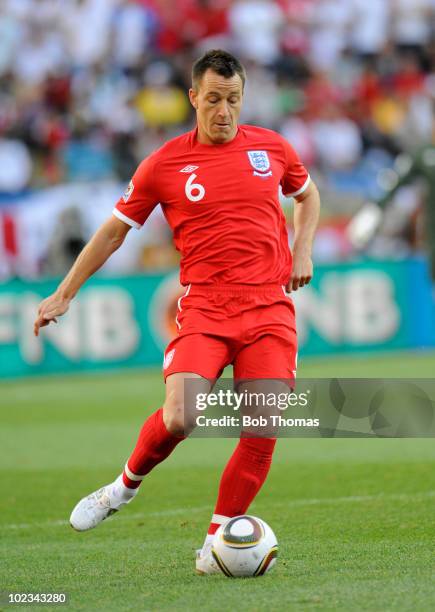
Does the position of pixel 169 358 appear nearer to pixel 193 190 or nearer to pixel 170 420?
pixel 170 420

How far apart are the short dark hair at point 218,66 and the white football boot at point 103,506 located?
1974 millimetres

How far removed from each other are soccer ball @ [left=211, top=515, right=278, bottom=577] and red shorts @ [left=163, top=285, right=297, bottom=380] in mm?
697

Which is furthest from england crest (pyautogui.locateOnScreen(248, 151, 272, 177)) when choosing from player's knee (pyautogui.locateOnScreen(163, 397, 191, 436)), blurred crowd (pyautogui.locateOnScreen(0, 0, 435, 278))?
blurred crowd (pyautogui.locateOnScreen(0, 0, 435, 278))

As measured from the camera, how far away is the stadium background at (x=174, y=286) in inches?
244

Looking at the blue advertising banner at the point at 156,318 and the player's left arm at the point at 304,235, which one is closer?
the player's left arm at the point at 304,235

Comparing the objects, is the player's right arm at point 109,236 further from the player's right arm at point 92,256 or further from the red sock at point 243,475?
the red sock at point 243,475

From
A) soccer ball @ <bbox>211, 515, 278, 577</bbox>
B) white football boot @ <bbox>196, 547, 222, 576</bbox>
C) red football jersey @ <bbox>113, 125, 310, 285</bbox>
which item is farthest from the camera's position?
red football jersey @ <bbox>113, 125, 310, 285</bbox>

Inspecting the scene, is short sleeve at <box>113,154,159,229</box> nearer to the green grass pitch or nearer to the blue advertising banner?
the green grass pitch

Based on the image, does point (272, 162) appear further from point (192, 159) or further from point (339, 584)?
point (339, 584)

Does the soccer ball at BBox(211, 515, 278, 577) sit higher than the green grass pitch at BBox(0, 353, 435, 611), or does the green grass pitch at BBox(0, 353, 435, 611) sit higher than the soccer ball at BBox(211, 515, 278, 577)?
the soccer ball at BBox(211, 515, 278, 577)

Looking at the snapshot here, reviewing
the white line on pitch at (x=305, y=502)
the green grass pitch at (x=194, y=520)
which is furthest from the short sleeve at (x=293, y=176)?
the white line on pitch at (x=305, y=502)

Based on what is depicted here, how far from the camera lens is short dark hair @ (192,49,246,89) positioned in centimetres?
577

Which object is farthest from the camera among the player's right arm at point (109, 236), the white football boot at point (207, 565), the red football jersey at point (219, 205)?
the player's right arm at point (109, 236)

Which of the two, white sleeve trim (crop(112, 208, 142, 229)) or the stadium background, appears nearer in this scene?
white sleeve trim (crop(112, 208, 142, 229))
